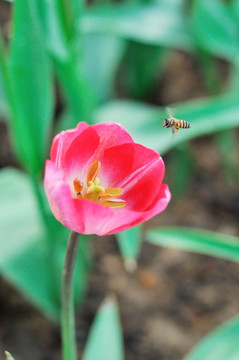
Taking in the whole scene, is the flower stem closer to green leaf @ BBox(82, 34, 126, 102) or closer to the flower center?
the flower center

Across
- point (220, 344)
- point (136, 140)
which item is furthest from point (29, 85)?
point (220, 344)

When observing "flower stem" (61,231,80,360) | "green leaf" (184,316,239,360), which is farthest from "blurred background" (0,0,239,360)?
"flower stem" (61,231,80,360)

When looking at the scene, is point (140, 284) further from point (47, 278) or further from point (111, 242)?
point (47, 278)

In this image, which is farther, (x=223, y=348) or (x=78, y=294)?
(x=78, y=294)

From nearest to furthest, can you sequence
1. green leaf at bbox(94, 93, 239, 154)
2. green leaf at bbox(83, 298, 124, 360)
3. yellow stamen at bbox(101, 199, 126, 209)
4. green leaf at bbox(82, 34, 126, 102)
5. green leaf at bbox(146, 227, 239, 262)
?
yellow stamen at bbox(101, 199, 126, 209) < green leaf at bbox(146, 227, 239, 262) < green leaf at bbox(83, 298, 124, 360) < green leaf at bbox(94, 93, 239, 154) < green leaf at bbox(82, 34, 126, 102)

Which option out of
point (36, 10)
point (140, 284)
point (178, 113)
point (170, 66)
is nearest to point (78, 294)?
point (140, 284)

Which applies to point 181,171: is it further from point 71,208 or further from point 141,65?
point 71,208

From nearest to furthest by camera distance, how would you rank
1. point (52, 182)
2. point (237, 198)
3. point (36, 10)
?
1. point (52, 182)
2. point (36, 10)
3. point (237, 198)
